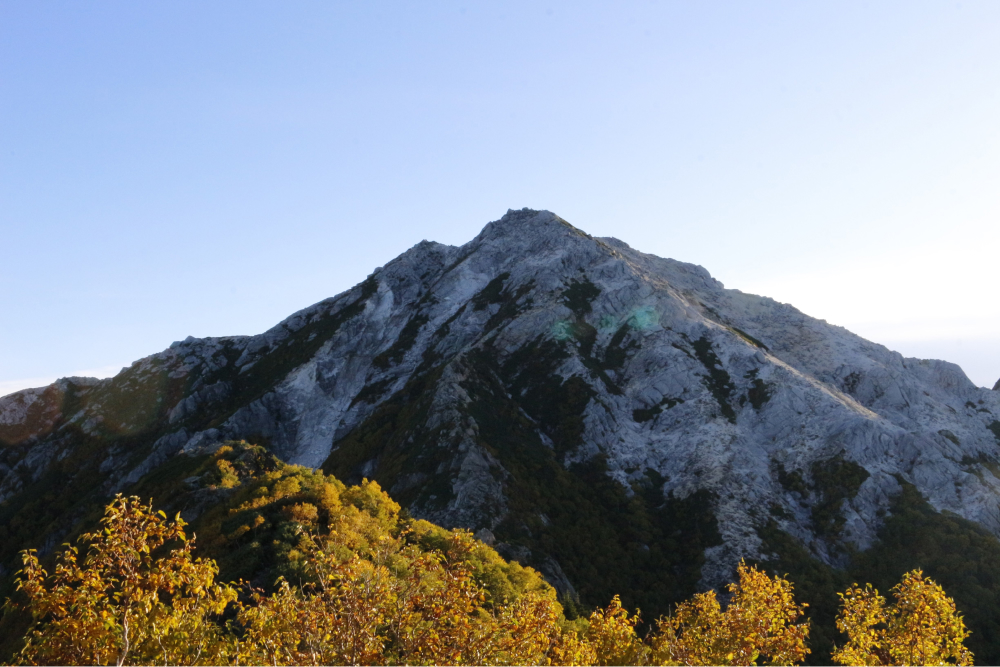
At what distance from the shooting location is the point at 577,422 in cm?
9081

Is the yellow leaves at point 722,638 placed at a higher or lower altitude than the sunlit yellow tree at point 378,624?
lower

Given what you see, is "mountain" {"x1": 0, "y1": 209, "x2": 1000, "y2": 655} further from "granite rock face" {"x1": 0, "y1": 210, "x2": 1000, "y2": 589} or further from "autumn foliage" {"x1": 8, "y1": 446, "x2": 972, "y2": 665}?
"autumn foliage" {"x1": 8, "y1": 446, "x2": 972, "y2": 665}

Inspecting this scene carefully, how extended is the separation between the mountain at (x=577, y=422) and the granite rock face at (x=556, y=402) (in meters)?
0.42

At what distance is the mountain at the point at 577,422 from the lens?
68750 millimetres

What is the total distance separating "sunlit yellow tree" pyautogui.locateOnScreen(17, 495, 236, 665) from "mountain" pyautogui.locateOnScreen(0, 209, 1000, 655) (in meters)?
48.6

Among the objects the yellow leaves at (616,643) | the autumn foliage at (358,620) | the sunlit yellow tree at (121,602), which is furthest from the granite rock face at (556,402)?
the sunlit yellow tree at (121,602)

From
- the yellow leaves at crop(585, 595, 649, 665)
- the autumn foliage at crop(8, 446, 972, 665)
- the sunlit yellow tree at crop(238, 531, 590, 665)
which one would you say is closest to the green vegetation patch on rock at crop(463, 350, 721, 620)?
the autumn foliage at crop(8, 446, 972, 665)

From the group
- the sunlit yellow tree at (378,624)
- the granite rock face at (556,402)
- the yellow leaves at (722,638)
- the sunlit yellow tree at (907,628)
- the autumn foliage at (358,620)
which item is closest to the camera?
the autumn foliage at (358,620)

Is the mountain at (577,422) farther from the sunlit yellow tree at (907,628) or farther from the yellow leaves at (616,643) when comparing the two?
the yellow leaves at (616,643)

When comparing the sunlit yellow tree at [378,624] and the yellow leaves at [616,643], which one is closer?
the sunlit yellow tree at [378,624]

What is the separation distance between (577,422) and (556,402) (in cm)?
630

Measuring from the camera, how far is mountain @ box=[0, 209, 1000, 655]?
226ft

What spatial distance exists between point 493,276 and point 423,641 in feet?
435

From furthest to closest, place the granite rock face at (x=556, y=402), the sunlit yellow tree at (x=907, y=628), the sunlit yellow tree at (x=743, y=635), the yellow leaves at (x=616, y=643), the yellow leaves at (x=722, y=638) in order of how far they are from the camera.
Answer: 1. the granite rock face at (x=556, y=402)
2. the sunlit yellow tree at (x=907, y=628)
3. the yellow leaves at (x=616, y=643)
4. the yellow leaves at (x=722, y=638)
5. the sunlit yellow tree at (x=743, y=635)
